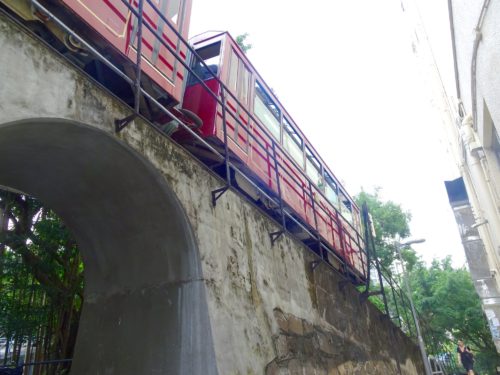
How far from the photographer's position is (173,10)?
4.62m

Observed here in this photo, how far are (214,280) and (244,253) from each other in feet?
2.48

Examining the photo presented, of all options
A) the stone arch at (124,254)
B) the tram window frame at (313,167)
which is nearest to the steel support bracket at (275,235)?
the stone arch at (124,254)

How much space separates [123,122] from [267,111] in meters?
4.39

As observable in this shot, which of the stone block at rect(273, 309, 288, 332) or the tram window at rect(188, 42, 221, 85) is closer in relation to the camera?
the stone block at rect(273, 309, 288, 332)

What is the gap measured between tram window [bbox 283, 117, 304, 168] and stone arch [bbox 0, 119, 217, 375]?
14.7 feet

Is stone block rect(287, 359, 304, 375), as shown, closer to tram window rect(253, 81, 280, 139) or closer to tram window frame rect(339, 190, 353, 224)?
tram window rect(253, 81, 280, 139)

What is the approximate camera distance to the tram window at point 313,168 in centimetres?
853

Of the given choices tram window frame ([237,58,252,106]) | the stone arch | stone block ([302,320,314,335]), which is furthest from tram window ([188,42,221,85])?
stone block ([302,320,314,335])

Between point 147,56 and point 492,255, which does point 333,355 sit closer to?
point 147,56

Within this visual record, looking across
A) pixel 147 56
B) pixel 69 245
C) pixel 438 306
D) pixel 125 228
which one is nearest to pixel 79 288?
pixel 69 245

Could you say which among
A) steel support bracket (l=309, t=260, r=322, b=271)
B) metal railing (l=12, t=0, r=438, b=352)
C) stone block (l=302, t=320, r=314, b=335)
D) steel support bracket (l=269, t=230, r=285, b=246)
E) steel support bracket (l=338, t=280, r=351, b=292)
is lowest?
stone block (l=302, t=320, r=314, b=335)

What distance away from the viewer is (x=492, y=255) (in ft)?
28.7

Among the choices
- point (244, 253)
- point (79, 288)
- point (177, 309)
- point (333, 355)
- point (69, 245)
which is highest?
point (69, 245)

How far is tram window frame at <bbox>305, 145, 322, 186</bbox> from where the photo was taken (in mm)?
8523
